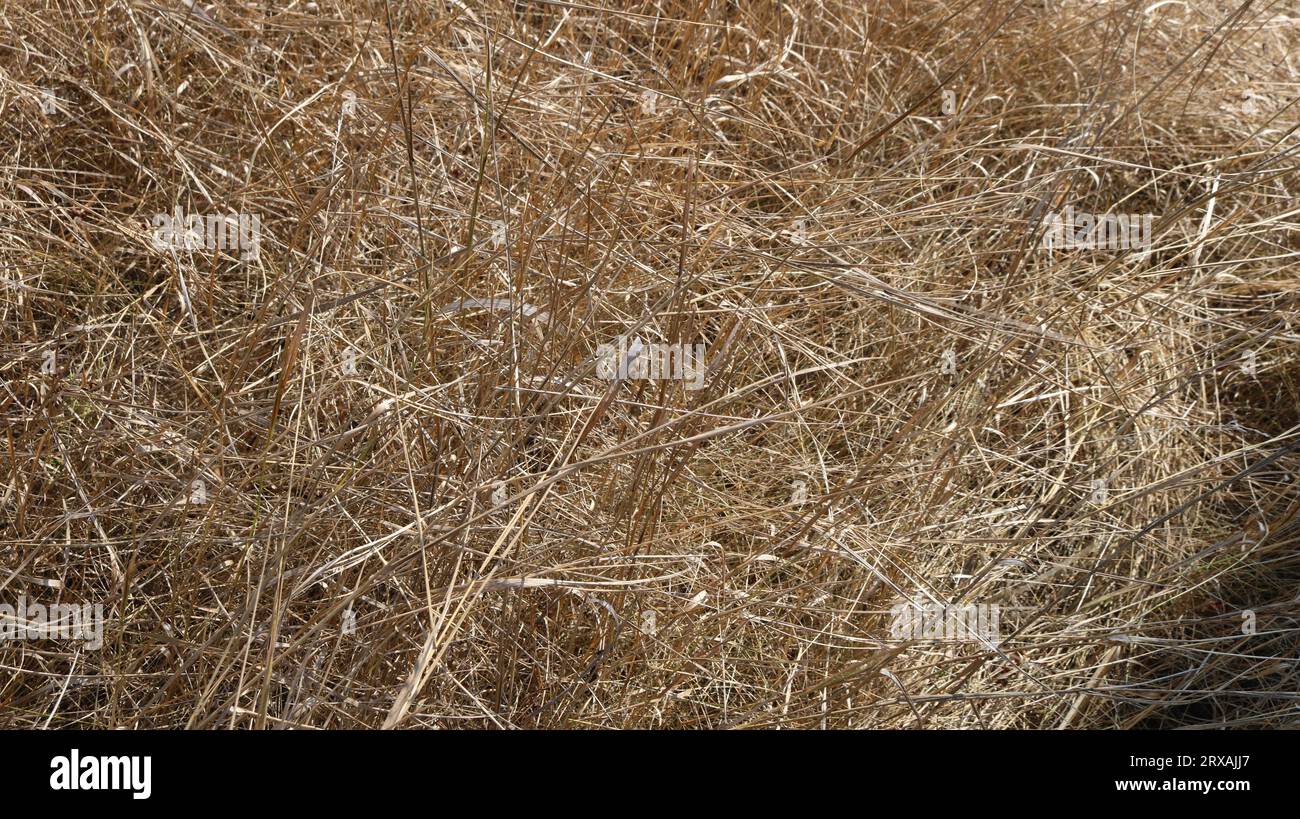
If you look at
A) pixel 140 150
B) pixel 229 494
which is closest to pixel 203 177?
pixel 140 150

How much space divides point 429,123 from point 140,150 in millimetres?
573

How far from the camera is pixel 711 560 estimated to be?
183cm

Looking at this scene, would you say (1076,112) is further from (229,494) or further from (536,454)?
(229,494)

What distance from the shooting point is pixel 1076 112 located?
252cm

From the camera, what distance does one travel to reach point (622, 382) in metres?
1.86

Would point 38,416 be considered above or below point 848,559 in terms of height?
above

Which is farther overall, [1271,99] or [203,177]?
[1271,99]

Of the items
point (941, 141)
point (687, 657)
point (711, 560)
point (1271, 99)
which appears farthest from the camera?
point (1271, 99)

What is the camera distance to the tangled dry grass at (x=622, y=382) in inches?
65.8

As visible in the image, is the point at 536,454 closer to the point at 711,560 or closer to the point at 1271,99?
the point at 711,560

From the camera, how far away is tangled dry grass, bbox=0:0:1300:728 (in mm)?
1672

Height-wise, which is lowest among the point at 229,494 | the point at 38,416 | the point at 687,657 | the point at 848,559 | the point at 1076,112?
the point at 687,657
